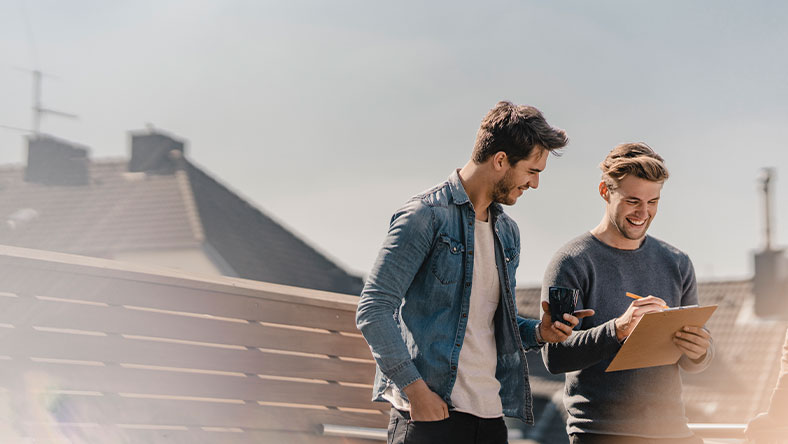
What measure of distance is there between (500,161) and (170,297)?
176 cm

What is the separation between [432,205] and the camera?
262 centimetres

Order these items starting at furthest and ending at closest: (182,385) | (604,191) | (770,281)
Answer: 1. (770,281)
2. (182,385)
3. (604,191)

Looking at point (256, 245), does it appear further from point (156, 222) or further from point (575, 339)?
point (575, 339)

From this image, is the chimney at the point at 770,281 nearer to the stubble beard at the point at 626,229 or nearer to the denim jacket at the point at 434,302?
the stubble beard at the point at 626,229

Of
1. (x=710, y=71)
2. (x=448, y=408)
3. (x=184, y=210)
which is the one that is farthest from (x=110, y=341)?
(x=710, y=71)

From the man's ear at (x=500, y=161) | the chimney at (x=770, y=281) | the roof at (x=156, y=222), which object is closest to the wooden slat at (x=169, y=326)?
the man's ear at (x=500, y=161)

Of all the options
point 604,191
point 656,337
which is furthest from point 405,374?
point 604,191

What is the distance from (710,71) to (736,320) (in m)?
5.66

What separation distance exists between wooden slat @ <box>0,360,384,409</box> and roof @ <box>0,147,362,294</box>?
1281cm

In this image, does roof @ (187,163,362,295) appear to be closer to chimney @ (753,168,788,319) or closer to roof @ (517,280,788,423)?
roof @ (517,280,788,423)

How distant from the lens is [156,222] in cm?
1738

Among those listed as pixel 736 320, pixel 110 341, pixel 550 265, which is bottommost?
pixel 736 320

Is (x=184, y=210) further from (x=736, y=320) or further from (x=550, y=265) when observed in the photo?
(x=550, y=265)

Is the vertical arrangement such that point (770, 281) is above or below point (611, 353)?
below
